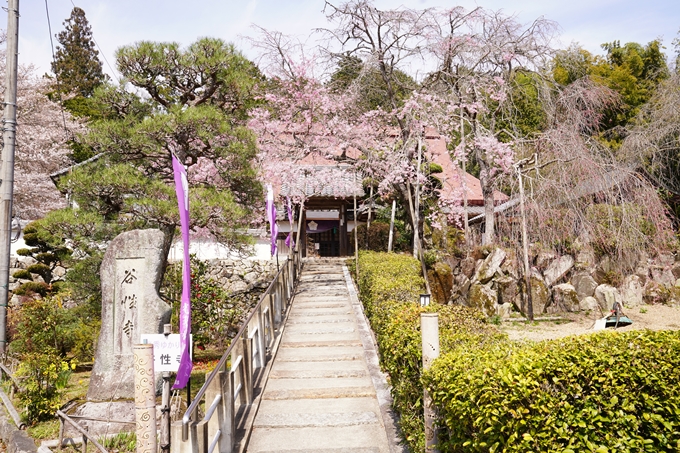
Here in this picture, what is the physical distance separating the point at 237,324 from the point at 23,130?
1172 cm

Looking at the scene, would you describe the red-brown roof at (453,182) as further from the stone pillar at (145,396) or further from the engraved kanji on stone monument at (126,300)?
the stone pillar at (145,396)

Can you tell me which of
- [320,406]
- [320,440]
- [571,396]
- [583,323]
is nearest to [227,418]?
[320,440]

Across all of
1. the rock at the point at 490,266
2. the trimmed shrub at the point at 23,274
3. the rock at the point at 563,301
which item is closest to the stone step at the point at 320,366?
the rock at the point at 490,266

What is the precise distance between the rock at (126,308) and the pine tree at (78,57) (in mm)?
31658

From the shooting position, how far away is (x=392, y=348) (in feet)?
19.5

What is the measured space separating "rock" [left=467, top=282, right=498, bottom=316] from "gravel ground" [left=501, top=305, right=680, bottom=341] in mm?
828

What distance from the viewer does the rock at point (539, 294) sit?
15.0 metres

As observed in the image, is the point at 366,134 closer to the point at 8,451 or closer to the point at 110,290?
the point at 110,290

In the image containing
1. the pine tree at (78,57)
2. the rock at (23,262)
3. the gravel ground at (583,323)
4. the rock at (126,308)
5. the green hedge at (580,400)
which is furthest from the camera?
the pine tree at (78,57)

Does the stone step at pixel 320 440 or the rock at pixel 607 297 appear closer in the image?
the stone step at pixel 320 440

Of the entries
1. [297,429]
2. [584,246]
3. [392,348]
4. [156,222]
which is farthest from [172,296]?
[584,246]

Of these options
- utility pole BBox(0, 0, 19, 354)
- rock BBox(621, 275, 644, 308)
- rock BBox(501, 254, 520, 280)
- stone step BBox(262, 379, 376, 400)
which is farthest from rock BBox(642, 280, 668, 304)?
utility pole BBox(0, 0, 19, 354)

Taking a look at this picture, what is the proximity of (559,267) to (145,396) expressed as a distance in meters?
13.8

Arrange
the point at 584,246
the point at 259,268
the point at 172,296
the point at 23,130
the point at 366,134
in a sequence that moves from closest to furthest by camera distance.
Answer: the point at 172,296, the point at 584,246, the point at 366,134, the point at 259,268, the point at 23,130
